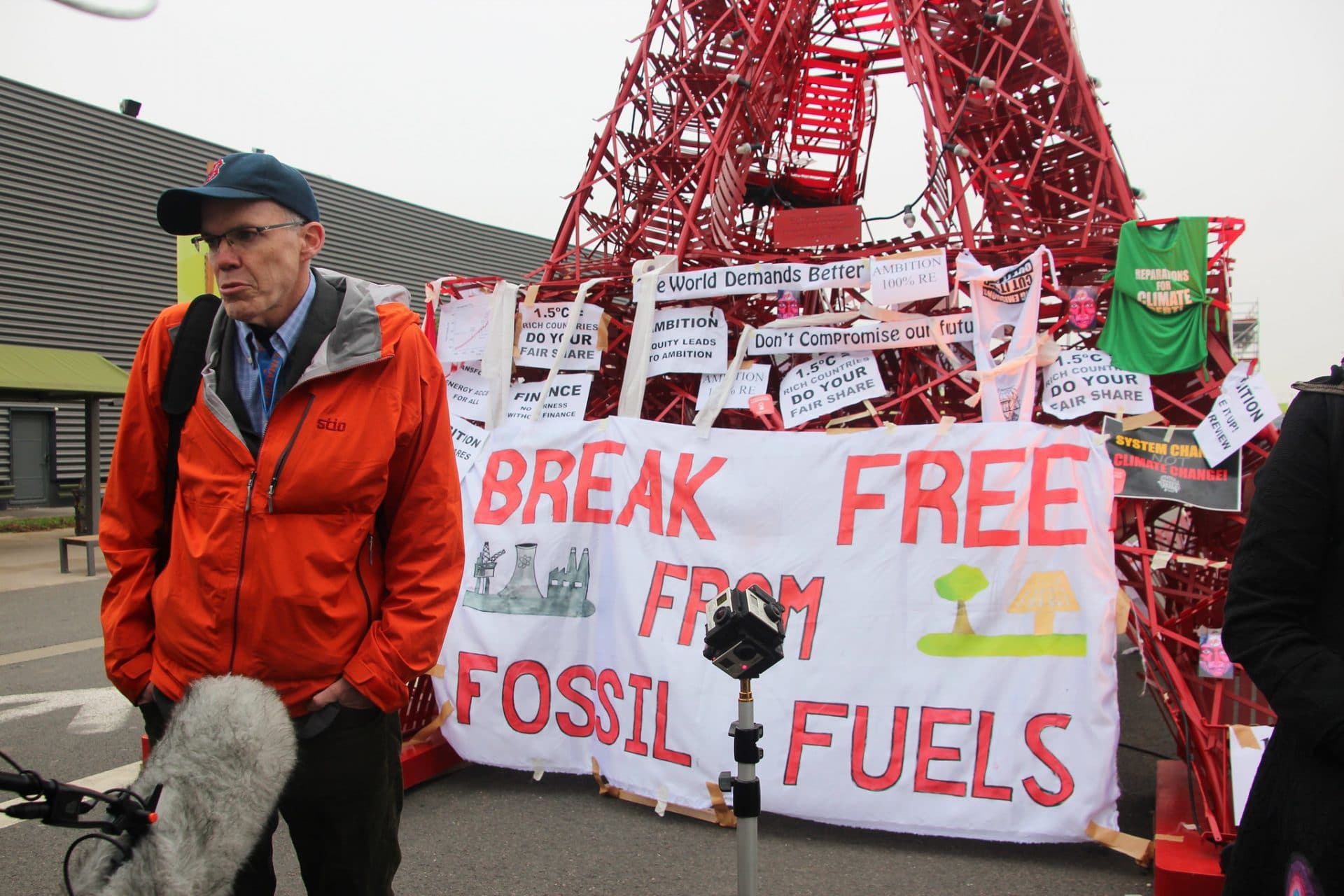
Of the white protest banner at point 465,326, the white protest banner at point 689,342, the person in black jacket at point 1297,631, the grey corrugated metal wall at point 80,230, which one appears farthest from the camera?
the grey corrugated metal wall at point 80,230

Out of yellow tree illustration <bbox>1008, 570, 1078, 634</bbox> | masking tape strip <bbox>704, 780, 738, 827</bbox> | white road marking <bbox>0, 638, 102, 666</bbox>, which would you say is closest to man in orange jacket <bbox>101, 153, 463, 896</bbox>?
masking tape strip <bbox>704, 780, 738, 827</bbox>

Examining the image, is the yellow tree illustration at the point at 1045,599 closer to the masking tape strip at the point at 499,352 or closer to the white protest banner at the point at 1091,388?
the white protest banner at the point at 1091,388

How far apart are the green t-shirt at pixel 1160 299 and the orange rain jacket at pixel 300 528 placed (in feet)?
11.0

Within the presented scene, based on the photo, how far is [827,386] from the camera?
4867mm

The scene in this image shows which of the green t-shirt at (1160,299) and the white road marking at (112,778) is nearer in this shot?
the green t-shirt at (1160,299)

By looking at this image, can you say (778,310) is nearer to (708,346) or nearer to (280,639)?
(708,346)

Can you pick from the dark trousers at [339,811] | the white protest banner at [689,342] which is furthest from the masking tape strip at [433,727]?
the dark trousers at [339,811]

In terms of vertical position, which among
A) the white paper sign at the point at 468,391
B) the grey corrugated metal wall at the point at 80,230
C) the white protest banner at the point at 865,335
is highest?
the grey corrugated metal wall at the point at 80,230

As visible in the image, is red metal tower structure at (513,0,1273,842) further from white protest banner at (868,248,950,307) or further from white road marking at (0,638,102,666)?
white road marking at (0,638,102,666)

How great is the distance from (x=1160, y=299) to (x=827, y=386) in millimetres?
1591

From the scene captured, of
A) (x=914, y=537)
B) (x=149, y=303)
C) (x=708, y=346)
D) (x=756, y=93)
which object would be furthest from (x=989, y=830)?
(x=149, y=303)

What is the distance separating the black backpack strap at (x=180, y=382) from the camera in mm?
2314

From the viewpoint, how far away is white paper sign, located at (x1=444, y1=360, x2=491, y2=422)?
17.8 feet

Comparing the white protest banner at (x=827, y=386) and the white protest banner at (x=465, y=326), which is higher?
the white protest banner at (x=465, y=326)
